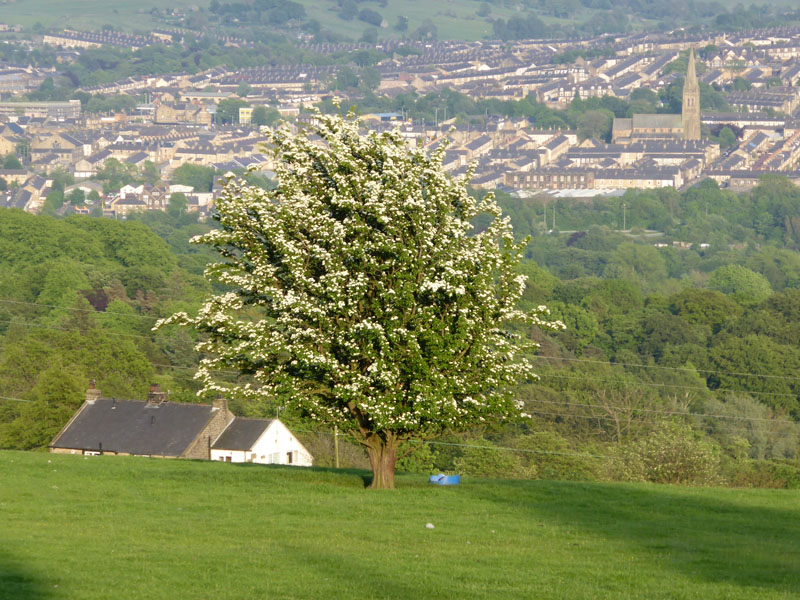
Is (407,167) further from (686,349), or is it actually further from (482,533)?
(686,349)

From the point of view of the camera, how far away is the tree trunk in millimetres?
26672

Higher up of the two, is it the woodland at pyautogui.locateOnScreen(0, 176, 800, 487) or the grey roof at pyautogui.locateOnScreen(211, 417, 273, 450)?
the grey roof at pyautogui.locateOnScreen(211, 417, 273, 450)

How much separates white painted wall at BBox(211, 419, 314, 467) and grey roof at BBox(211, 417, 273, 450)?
0.12 metres

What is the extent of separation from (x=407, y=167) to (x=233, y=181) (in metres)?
2.81

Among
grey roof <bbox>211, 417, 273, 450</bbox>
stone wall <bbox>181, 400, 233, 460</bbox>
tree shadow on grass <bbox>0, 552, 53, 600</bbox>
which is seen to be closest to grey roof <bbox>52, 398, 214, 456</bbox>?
stone wall <bbox>181, 400, 233, 460</bbox>

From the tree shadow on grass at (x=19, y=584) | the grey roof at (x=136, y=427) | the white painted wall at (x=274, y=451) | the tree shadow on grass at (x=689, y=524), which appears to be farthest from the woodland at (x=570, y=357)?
the tree shadow on grass at (x=19, y=584)

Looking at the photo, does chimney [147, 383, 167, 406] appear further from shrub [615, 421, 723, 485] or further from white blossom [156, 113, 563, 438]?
white blossom [156, 113, 563, 438]

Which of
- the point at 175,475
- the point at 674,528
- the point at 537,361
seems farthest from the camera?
the point at 537,361

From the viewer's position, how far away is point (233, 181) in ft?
88.1

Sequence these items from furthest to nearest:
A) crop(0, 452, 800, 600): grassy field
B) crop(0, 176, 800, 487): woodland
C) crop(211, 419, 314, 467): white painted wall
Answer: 1. crop(0, 176, 800, 487): woodland
2. crop(211, 419, 314, 467): white painted wall
3. crop(0, 452, 800, 600): grassy field

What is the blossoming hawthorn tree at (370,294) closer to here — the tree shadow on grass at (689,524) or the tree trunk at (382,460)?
the tree trunk at (382,460)

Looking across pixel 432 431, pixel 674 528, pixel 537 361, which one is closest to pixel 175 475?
pixel 432 431

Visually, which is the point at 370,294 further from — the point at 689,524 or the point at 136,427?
the point at 136,427

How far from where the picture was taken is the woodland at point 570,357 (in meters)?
53.5
